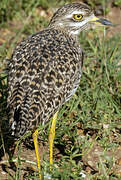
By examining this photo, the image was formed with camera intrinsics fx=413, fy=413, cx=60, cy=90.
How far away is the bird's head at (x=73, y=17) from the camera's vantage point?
477 centimetres

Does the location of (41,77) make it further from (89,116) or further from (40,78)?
(89,116)

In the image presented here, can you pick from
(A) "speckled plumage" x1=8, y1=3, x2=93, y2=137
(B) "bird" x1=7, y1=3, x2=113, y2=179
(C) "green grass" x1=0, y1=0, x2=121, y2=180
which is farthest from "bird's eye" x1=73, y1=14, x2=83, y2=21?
(C) "green grass" x1=0, y1=0, x2=121, y2=180

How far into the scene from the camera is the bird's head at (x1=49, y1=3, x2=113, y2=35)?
4.77 meters

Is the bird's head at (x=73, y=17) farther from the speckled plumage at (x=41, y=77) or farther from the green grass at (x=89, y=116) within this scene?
the green grass at (x=89, y=116)

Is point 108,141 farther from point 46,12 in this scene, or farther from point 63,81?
point 46,12

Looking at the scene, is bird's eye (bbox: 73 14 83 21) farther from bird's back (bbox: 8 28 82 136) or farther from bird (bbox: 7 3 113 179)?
bird's back (bbox: 8 28 82 136)

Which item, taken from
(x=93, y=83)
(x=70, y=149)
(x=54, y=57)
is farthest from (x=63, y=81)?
(x=93, y=83)

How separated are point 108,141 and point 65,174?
109cm

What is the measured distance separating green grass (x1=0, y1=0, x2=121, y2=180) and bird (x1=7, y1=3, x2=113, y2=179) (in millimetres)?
235

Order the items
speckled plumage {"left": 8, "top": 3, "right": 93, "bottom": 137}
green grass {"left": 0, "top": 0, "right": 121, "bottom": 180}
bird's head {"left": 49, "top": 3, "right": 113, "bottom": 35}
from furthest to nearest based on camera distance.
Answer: bird's head {"left": 49, "top": 3, "right": 113, "bottom": 35}
green grass {"left": 0, "top": 0, "right": 121, "bottom": 180}
speckled plumage {"left": 8, "top": 3, "right": 93, "bottom": 137}

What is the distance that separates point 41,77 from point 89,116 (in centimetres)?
118

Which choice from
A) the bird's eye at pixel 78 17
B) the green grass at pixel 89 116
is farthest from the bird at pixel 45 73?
the green grass at pixel 89 116

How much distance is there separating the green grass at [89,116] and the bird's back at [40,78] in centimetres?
41

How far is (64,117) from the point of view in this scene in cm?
493
